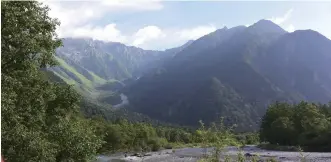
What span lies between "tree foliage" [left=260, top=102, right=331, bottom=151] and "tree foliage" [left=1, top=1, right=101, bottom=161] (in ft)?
325

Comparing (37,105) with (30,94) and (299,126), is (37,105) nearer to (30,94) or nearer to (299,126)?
(30,94)

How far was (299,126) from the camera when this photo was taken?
128500 millimetres

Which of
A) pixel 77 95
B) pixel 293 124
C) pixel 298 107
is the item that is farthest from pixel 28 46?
pixel 298 107

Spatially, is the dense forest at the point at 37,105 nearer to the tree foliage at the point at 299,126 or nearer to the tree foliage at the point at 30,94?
the tree foliage at the point at 30,94

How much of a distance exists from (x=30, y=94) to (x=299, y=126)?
121 m

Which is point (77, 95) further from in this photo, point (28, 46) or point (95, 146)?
point (28, 46)

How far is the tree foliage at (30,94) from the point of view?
15.7 m

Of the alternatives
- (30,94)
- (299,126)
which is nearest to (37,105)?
(30,94)

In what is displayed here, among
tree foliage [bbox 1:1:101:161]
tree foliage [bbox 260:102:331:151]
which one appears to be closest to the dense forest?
tree foliage [bbox 1:1:101:161]

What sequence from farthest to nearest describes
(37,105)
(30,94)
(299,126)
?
(299,126)
(37,105)
(30,94)

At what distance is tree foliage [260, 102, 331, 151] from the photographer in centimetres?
11400

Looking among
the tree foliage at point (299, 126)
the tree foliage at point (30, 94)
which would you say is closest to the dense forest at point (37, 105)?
the tree foliage at point (30, 94)

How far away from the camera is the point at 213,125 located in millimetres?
9805

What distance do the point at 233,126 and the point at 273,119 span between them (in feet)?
443
